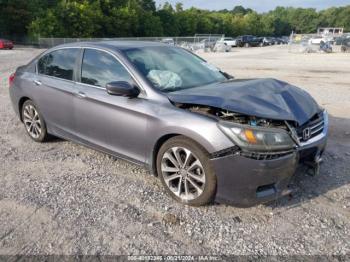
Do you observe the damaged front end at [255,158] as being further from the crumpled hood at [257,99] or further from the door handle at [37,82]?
the door handle at [37,82]

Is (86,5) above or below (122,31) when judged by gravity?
above

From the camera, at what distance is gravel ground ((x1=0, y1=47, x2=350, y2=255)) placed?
292 centimetres

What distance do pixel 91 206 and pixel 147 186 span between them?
0.71 meters

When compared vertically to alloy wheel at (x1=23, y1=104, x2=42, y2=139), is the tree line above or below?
above

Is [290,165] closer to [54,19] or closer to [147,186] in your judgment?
[147,186]

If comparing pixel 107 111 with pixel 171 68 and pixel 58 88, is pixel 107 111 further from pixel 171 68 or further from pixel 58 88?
pixel 58 88

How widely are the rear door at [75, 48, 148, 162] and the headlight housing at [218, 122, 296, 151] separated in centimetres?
102

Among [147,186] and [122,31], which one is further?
[122,31]

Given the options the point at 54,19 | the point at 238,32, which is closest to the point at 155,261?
the point at 54,19

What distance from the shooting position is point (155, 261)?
2.74 metres

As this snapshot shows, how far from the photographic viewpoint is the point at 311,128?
352 centimetres

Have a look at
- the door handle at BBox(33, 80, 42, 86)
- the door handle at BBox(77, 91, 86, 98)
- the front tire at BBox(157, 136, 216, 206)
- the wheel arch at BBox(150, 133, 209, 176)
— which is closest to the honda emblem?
the front tire at BBox(157, 136, 216, 206)

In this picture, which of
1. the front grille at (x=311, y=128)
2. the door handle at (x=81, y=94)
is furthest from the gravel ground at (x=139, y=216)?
the door handle at (x=81, y=94)

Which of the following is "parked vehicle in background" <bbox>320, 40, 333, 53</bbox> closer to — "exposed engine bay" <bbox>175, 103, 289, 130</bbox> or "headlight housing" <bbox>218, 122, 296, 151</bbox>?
"exposed engine bay" <bbox>175, 103, 289, 130</bbox>
